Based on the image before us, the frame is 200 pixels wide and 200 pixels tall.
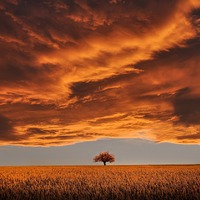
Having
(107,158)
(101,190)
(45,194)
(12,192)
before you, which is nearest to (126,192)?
(101,190)

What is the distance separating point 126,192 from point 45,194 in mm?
3040

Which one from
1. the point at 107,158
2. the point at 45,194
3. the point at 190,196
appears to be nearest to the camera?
the point at 190,196

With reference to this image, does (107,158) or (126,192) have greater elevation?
(107,158)

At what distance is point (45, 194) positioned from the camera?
1295 centimetres

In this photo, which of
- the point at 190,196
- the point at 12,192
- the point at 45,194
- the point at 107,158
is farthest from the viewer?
the point at 107,158

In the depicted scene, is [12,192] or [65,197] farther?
[12,192]

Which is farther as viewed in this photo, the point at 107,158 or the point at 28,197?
the point at 107,158

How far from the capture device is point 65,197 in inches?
482

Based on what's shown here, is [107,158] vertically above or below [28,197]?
above

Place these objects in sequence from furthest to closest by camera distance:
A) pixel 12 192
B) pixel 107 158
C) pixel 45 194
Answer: pixel 107 158, pixel 12 192, pixel 45 194

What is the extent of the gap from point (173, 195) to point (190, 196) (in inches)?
23.5

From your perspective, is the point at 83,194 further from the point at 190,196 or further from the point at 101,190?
the point at 190,196

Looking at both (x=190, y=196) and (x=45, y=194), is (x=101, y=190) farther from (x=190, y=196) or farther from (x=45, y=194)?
(x=190, y=196)

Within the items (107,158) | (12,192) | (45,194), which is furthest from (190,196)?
(107,158)
